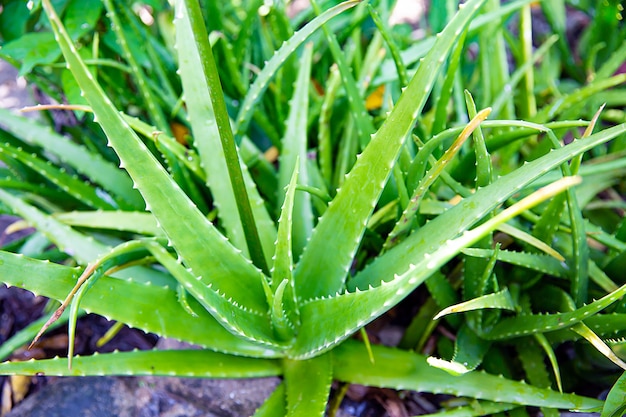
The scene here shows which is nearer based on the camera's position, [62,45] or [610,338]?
[62,45]

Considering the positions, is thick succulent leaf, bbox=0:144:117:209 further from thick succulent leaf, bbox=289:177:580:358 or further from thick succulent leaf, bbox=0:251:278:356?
thick succulent leaf, bbox=289:177:580:358

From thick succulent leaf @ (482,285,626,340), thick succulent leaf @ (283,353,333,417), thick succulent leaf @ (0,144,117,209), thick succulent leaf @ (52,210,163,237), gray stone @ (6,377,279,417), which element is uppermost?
thick succulent leaf @ (0,144,117,209)

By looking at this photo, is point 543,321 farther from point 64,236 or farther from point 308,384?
point 64,236

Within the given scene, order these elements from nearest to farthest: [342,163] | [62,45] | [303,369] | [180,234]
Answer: [62,45], [180,234], [303,369], [342,163]

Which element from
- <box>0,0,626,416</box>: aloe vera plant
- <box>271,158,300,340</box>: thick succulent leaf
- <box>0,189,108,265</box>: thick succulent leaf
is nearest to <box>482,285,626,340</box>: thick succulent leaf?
<box>0,0,626,416</box>: aloe vera plant

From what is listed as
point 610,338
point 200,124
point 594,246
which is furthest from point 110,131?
point 594,246

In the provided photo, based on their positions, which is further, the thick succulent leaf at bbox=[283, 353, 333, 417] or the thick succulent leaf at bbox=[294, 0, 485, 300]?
the thick succulent leaf at bbox=[283, 353, 333, 417]

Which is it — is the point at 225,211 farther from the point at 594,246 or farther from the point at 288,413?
the point at 594,246
